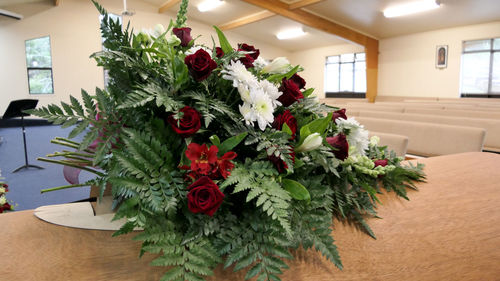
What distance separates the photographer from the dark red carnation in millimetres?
565

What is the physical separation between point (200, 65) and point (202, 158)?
0.18 metres

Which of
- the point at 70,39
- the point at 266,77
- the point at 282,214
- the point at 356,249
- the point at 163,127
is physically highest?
the point at 70,39

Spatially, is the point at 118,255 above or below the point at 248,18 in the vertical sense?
below

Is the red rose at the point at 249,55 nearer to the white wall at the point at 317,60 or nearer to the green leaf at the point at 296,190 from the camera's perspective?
the green leaf at the point at 296,190

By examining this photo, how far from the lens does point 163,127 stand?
2.14ft

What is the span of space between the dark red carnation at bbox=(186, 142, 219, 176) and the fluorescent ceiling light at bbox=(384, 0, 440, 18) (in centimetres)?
896

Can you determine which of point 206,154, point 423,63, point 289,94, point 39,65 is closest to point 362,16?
point 423,63

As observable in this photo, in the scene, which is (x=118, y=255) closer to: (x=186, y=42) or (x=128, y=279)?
(x=128, y=279)

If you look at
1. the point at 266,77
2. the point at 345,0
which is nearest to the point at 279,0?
the point at 345,0

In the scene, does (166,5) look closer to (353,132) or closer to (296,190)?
(353,132)

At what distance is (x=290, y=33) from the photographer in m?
11.8

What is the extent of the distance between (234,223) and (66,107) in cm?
35

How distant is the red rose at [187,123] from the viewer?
0.61m

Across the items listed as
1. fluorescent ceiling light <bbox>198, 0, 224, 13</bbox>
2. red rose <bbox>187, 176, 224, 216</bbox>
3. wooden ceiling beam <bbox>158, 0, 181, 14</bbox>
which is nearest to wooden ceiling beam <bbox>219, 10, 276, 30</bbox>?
fluorescent ceiling light <bbox>198, 0, 224, 13</bbox>
